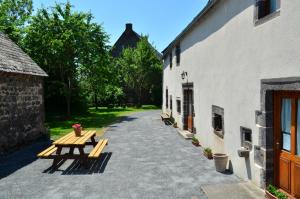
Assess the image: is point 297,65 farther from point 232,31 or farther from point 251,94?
point 232,31

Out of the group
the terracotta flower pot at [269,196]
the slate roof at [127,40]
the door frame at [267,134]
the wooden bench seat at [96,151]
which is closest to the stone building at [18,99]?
the wooden bench seat at [96,151]

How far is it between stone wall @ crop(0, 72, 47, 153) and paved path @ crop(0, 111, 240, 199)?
52.1 inches

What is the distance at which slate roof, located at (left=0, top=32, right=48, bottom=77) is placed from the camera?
12.4 m

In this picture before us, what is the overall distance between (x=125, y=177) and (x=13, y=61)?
785 centimetres

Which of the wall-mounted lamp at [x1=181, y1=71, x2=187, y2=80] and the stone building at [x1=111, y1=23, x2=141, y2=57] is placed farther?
the stone building at [x1=111, y1=23, x2=141, y2=57]

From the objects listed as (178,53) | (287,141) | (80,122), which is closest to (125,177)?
(287,141)

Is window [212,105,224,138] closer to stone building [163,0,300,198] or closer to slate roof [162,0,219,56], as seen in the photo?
stone building [163,0,300,198]

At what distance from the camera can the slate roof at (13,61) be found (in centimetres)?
1242

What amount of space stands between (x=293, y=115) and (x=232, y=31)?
3.58 meters

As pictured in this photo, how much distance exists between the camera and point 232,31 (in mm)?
9062

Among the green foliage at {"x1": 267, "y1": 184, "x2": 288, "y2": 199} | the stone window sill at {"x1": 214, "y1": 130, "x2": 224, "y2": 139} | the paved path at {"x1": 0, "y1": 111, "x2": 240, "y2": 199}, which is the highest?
the stone window sill at {"x1": 214, "y1": 130, "x2": 224, "y2": 139}

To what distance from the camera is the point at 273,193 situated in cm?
655

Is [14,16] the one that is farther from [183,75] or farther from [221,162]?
[221,162]

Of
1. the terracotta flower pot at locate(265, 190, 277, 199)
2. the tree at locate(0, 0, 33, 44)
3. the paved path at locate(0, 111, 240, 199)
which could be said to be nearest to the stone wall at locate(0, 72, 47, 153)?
the paved path at locate(0, 111, 240, 199)
